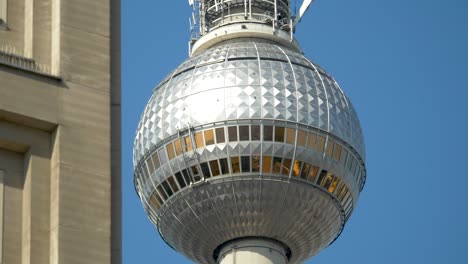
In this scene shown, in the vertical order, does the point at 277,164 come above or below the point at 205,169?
below

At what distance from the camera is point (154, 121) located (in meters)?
92.2

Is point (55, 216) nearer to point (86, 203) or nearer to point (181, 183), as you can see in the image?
point (86, 203)

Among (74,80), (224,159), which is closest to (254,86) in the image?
(224,159)

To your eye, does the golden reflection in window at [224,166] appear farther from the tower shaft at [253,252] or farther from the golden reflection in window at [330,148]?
the golden reflection in window at [330,148]

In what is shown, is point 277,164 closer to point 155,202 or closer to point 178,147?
point 178,147

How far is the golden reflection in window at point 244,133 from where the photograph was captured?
89.1m

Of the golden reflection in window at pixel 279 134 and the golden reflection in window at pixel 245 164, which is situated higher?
the golden reflection in window at pixel 279 134

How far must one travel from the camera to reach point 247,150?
88.9 m

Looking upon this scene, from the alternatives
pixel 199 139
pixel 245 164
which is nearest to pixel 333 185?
pixel 245 164

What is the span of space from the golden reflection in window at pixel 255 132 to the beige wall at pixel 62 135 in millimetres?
61865

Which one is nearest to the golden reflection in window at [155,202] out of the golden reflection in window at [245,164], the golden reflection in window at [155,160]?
the golden reflection in window at [155,160]

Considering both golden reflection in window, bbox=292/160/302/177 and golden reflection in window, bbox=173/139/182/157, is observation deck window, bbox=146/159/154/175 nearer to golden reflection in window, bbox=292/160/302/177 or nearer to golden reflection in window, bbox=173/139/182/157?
golden reflection in window, bbox=173/139/182/157

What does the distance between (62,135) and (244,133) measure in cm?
6391

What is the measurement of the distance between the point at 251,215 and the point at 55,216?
67.1 m
